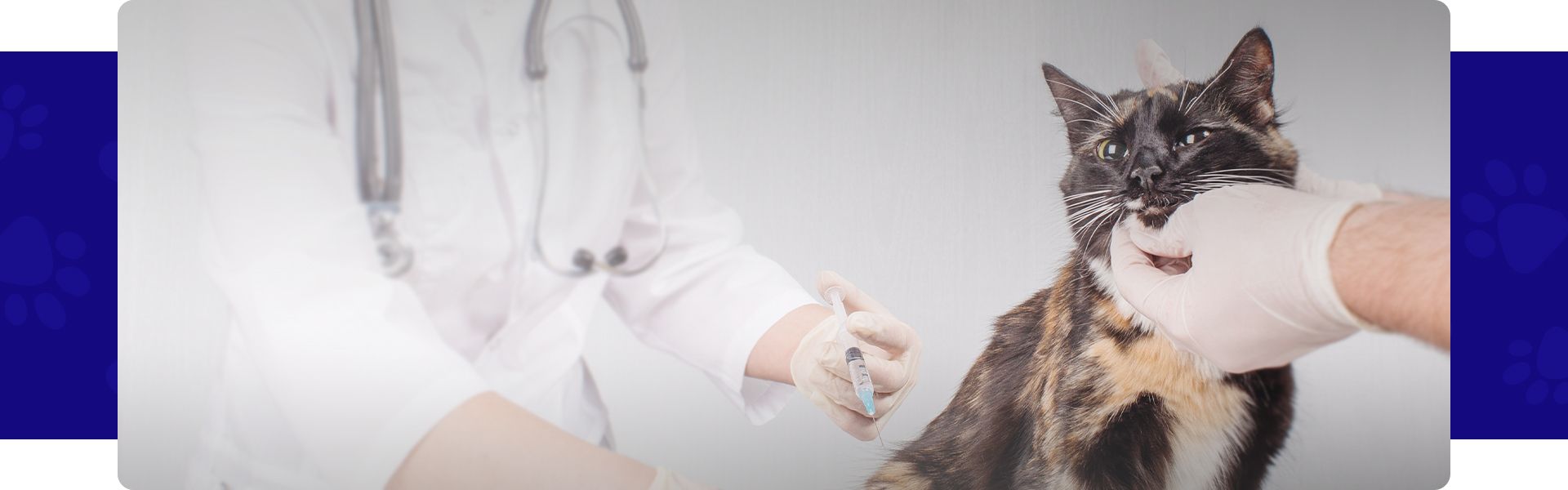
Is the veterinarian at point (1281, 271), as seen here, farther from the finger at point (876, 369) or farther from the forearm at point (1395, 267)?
the finger at point (876, 369)

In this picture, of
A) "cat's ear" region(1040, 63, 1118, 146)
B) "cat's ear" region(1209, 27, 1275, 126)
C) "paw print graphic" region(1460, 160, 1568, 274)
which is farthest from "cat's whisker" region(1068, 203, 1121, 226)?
"paw print graphic" region(1460, 160, 1568, 274)

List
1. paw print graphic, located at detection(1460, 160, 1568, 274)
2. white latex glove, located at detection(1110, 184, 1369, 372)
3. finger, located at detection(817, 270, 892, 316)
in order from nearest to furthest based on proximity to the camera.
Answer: white latex glove, located at detection(1110, 184, 1369, 372)
finger, located at detection(817, 270, 892, 316)
paw print graphic, located at detection(1460, 160, 1568, 274)

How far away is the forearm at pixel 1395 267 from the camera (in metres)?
1.35

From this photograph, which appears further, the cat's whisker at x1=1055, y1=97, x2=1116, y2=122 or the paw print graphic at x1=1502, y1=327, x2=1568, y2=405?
the paw print graphic at x1=1502, y1=327, x2=1568, y2=405

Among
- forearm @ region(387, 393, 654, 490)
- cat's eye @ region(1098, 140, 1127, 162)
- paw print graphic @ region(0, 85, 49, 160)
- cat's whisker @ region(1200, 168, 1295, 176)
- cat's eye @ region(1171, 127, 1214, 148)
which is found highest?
paw print graphic @ region(0, 85, 49, 160)

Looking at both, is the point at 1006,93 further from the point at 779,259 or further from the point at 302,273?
the point at 302,273

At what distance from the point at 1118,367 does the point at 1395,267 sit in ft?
1.28

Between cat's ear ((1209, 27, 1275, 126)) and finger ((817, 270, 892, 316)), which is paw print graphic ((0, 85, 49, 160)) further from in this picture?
cat's ear ((1209, 27, 1275, 126))

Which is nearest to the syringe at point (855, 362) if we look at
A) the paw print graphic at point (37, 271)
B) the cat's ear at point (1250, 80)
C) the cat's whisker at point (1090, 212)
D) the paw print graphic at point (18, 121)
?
the cat's whisker at point (1090, 212)

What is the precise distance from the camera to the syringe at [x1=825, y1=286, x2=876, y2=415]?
140 cm

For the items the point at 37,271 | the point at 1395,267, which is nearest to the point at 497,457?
the point at 37,271

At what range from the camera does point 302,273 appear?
1.28 metres

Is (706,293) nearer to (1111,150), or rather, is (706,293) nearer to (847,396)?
(847,396)

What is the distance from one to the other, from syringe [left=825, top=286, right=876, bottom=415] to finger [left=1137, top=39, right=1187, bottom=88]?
23.7 inches
